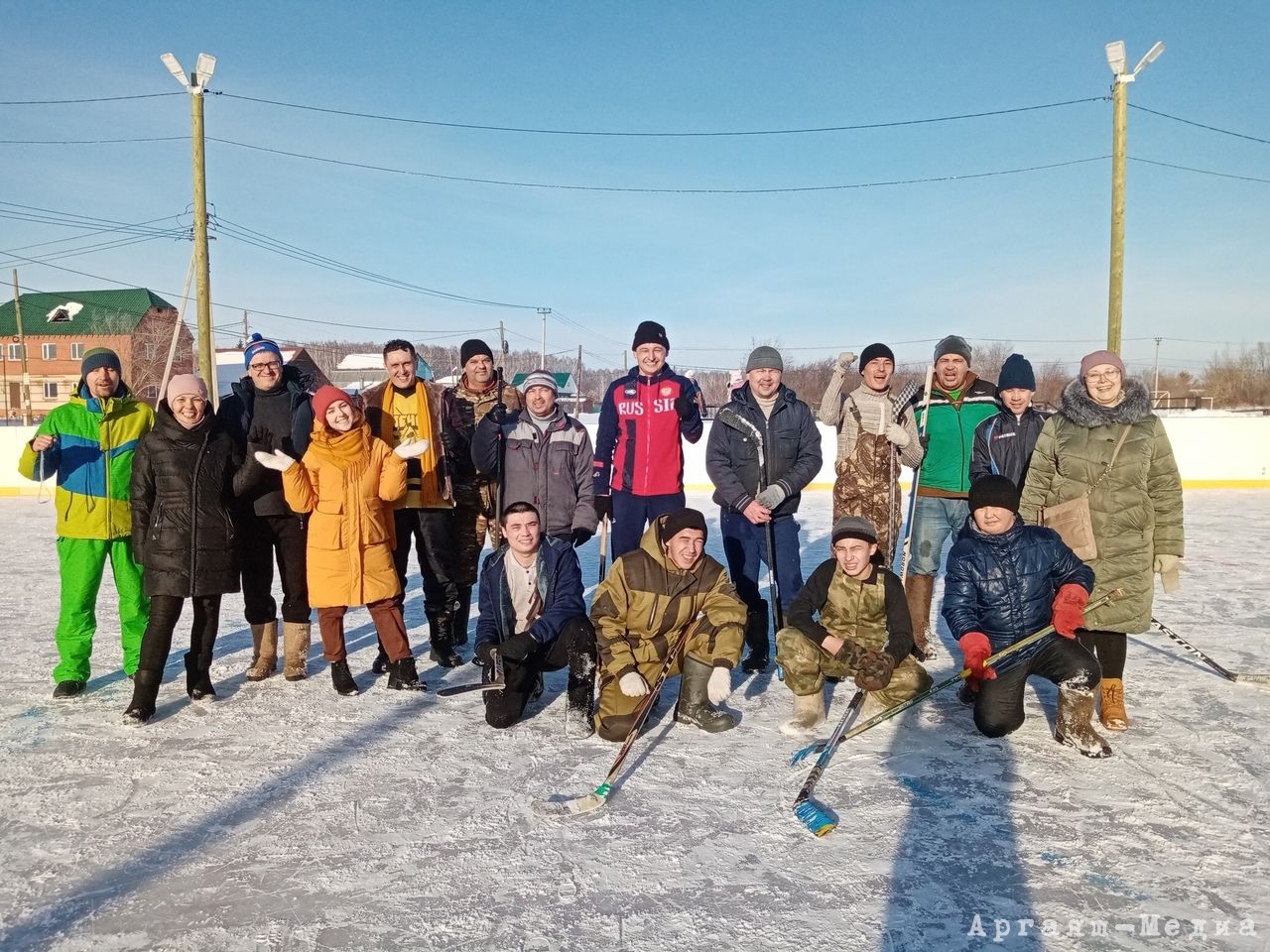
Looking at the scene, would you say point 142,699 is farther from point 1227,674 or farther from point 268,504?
point 1227,674

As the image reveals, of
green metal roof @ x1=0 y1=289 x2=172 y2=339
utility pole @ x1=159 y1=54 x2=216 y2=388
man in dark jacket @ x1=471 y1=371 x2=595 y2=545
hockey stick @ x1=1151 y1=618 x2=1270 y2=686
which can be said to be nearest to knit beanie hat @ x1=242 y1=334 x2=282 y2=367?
man in dark jacket @ x1=471 y1=371 x2=595 y2=545

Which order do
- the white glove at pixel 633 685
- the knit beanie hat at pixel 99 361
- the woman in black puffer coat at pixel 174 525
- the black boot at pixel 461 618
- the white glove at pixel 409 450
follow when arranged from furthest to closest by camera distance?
the black boot at pixel 461 618 → the white glove at pixel 409 450 → the knit beanie hat at pixel 99 361 → the woman in black puffer coat at pixel 174 525 → the white glove at pixel 633 685

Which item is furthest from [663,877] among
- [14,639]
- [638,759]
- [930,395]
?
[14,639]

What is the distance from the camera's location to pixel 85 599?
3.94 m

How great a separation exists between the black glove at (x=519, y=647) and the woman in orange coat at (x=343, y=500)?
2.52 ft

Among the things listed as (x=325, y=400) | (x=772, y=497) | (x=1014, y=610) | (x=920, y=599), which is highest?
(x=325, y=400)

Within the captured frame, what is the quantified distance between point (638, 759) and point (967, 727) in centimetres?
151

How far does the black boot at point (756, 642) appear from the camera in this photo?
4457mm

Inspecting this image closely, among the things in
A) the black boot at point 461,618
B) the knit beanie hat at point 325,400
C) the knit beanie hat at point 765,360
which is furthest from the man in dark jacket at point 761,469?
the knit beanie hat at point 325,400

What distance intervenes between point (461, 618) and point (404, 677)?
0.71 m

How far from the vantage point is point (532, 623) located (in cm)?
387

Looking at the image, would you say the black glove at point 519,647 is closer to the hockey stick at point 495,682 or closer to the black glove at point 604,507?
the hockey stick at point 495,682

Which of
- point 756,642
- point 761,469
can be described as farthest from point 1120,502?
point 756,642

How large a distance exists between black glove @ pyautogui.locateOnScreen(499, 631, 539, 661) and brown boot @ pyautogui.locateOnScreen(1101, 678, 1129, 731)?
2.55 meters
